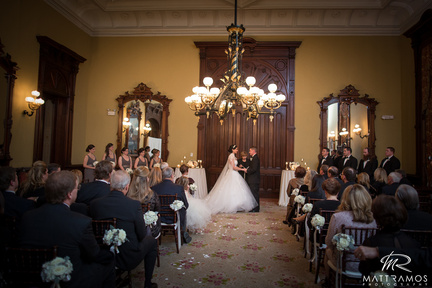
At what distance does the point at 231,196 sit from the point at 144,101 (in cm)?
490

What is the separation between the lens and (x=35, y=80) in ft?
24.6

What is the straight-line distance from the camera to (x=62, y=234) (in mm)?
1898

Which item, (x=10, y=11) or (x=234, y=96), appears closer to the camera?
(x=234, y=96)

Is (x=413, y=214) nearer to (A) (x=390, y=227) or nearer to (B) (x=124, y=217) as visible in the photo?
(A) (x=390, y=227)

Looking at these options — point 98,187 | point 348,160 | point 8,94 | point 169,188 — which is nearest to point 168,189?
point 169,188

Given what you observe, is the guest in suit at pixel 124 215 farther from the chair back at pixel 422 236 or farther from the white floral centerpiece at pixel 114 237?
the chair back at pixel 422 236

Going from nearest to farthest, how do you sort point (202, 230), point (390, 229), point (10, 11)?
point (390, 229) < point (202, 230) < point (10, 11)

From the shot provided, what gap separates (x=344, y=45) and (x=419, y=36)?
2058 mm

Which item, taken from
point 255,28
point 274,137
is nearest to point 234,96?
point 274,137

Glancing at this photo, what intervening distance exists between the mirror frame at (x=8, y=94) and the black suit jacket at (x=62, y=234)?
→ 222 inches

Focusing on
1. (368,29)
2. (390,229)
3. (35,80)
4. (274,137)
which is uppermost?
(368,29)

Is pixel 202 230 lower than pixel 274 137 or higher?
lower

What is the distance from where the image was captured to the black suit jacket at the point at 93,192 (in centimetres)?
323

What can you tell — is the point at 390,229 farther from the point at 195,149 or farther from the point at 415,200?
the point at 195,149
